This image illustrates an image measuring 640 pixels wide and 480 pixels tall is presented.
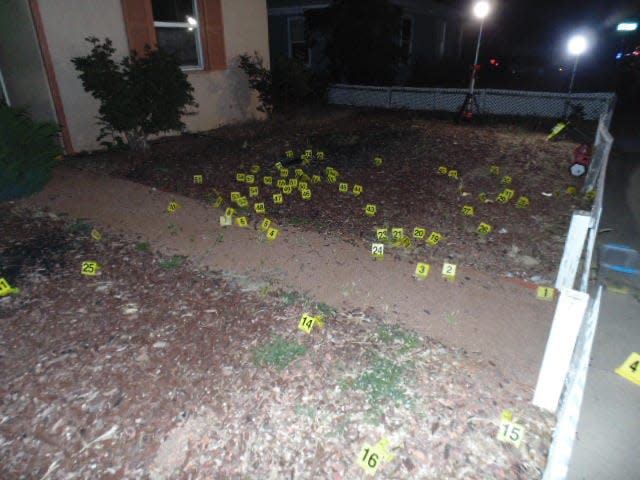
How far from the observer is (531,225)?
5730 millimetres

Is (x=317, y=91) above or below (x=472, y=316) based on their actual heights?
above

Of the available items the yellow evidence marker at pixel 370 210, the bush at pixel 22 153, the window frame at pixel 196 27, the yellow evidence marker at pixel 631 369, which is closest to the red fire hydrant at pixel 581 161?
the yellow evidence marker at pixel 370 210

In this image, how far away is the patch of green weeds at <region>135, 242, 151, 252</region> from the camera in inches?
195

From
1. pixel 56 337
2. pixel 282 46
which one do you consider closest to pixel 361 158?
pixel 56 337

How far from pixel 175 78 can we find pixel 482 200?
244 inches

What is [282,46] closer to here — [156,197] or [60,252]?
[156,197]

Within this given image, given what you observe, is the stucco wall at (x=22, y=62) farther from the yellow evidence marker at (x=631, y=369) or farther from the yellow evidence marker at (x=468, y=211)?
the yellow evidence marker at (x=631, y=369)

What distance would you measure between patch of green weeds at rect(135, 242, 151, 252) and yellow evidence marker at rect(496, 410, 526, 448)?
4187mm

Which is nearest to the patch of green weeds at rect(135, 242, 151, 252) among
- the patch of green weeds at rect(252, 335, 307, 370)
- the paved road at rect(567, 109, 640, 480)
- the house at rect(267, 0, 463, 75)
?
the patch of green weeds at rect(252, 335, 307, 370)

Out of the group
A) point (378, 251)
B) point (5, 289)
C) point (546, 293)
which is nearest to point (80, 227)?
point (5, 289)

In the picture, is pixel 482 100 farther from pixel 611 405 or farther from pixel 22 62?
pixel 22 62

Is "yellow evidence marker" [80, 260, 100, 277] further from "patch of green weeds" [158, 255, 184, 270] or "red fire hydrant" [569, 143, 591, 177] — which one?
"red fire hydrant" [569, 143, 591, 177]

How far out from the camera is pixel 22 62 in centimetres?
779

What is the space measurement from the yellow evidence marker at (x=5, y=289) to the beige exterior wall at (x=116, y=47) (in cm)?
525
